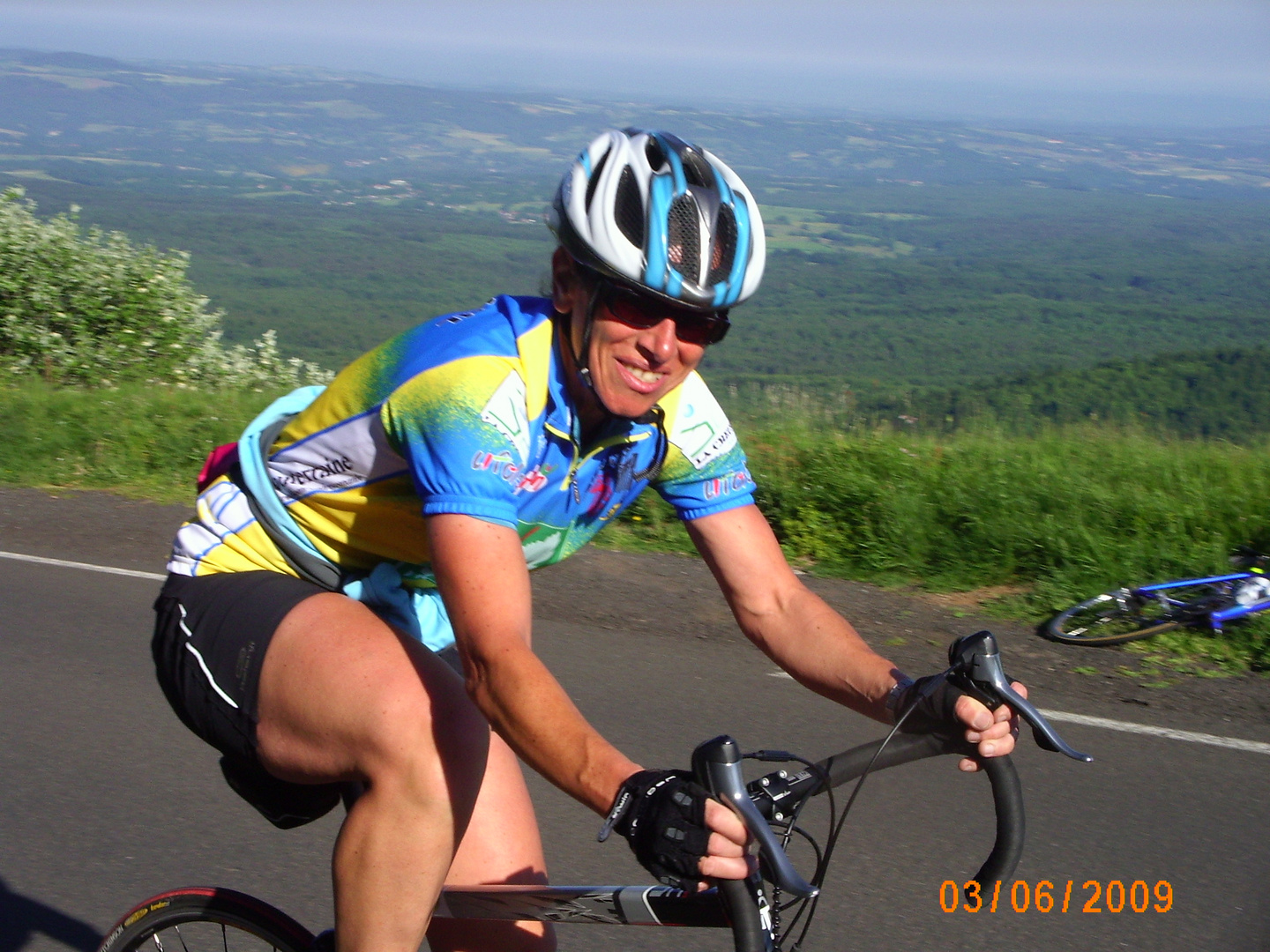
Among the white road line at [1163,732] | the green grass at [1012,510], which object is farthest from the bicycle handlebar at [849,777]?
the green grass at [1012,510]

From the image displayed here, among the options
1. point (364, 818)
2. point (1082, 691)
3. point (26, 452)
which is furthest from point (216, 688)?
point (26, 452)

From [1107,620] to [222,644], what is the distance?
190 inches

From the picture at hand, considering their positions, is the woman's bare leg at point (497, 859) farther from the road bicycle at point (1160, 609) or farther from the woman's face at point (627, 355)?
the road bicycle at point (1160, 609)

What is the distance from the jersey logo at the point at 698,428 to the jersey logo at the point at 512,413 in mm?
380

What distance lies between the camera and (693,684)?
504 cm

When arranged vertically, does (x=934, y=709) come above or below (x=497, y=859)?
above

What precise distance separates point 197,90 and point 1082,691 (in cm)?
18634

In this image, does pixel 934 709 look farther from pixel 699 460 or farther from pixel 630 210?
pixel 630 210

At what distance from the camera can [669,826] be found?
1.40m

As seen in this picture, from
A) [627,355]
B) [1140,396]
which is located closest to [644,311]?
[627,355]

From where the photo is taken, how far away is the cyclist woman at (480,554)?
66.2 inches

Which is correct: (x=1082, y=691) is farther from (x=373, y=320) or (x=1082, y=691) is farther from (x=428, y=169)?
(x=428, y=169)

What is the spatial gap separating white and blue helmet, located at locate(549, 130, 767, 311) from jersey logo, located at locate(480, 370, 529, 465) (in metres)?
0.25
